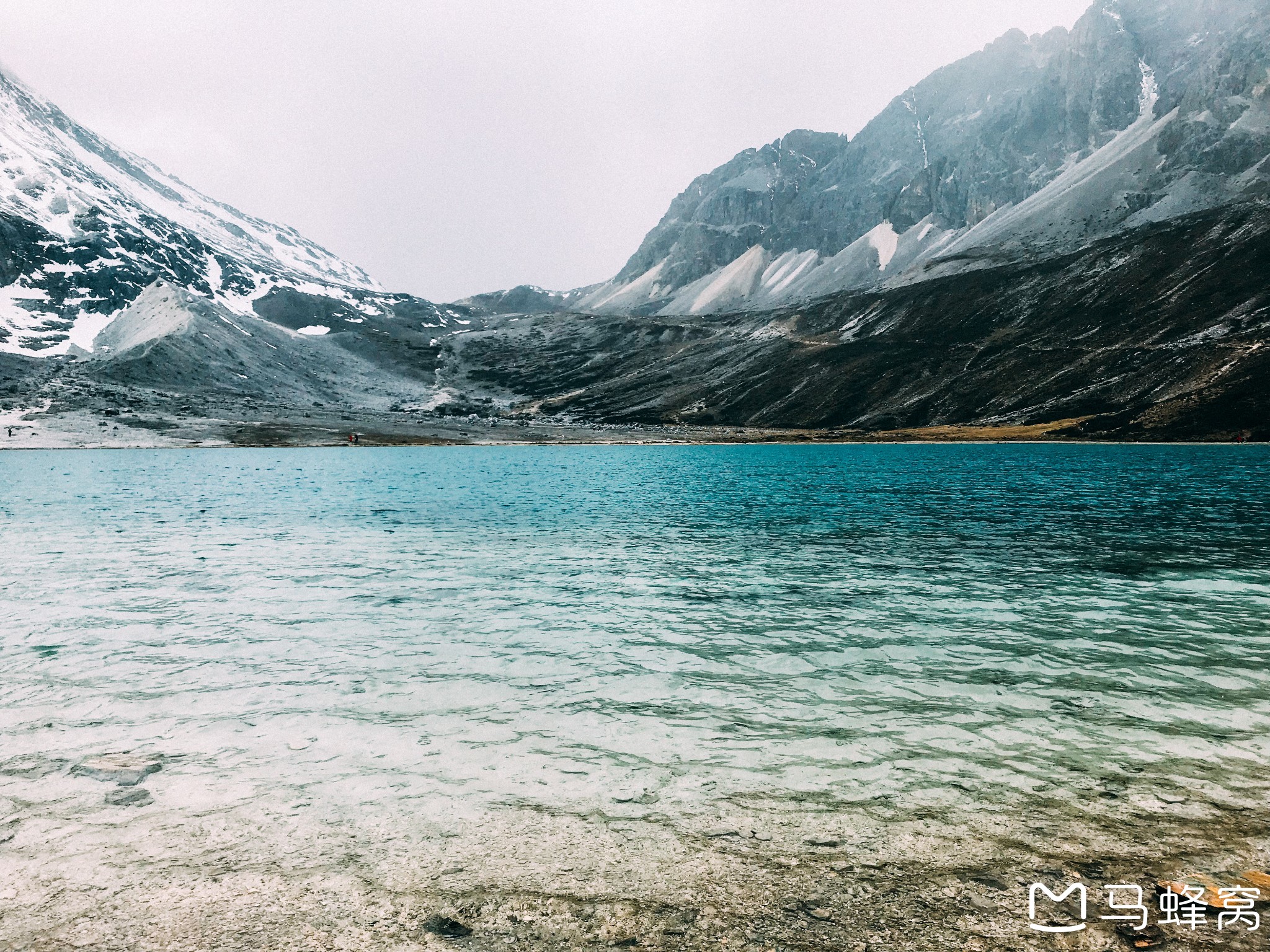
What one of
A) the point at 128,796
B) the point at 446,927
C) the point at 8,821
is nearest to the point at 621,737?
the point at 446,927

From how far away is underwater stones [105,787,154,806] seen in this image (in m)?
12.9

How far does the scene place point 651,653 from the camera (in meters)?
22.4

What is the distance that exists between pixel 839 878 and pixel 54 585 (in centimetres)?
3639

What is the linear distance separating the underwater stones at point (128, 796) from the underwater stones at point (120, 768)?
0.20 meters

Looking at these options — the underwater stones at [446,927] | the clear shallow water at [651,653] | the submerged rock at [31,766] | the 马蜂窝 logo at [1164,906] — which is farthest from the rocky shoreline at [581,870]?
the clear shallow water at [651,653]

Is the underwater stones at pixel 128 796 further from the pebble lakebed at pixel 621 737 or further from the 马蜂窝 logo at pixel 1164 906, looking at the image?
the 马蜂窝 logo at pixel 1164 906

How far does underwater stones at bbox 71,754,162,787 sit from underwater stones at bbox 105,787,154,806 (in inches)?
8.0

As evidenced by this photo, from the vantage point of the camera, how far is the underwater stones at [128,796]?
12.9 meters

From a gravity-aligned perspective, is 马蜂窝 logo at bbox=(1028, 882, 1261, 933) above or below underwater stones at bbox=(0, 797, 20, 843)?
above

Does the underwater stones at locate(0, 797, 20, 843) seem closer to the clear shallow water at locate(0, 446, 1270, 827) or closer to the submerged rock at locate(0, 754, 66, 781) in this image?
the submerged rock at locate(0, 754, 66, 781)

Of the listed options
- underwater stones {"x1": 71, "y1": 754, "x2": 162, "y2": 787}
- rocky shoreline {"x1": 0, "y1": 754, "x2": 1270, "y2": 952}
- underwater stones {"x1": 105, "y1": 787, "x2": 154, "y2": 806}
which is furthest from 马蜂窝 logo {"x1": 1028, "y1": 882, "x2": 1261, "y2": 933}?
underwater stones {"x1": 71, "y1": 754, "x2": 162, "y2": 787}

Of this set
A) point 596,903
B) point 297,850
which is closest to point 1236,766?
point 596,903

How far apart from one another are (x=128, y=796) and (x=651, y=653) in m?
13.4

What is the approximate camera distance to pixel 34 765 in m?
14.3
